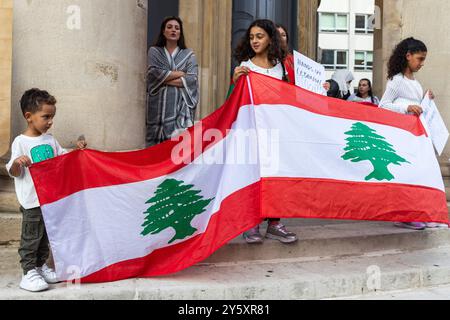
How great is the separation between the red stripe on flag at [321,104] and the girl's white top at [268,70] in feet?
0.98

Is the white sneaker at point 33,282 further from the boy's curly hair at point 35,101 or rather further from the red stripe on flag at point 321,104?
the red stripe on flag at point 321,104

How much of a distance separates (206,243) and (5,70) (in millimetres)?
2119

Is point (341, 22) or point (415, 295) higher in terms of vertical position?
point (341, 22)

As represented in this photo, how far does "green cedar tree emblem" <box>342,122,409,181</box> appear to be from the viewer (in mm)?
4914

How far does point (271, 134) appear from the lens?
4633mm

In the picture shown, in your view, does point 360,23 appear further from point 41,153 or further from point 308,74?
point 41,153

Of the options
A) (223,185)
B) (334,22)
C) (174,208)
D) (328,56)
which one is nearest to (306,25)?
(223,185)

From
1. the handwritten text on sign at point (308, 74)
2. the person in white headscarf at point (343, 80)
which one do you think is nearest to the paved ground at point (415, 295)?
the handwritten text on sign at point (308, 74)

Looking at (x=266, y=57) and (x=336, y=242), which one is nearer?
(x=266, y=57)

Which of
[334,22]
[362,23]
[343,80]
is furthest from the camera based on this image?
[362,23]

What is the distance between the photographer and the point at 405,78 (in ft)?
19.4

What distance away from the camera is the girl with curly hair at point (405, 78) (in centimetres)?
584

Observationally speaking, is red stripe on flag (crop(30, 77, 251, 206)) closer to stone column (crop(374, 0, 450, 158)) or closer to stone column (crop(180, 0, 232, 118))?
stone column (crop(374, 0, 450, 158))

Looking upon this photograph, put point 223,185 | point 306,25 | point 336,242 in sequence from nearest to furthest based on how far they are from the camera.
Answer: point 223,185 → point 336,242 → point 306,25
